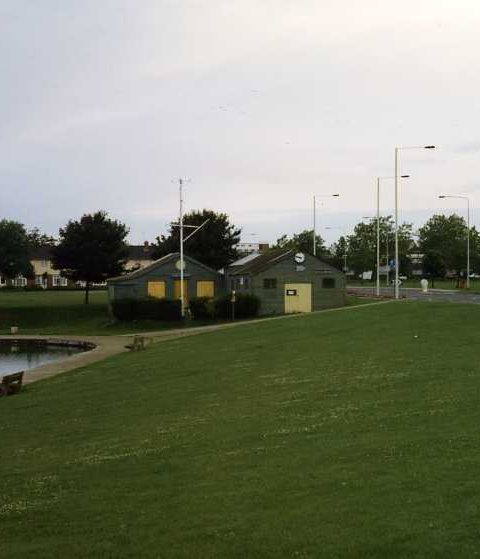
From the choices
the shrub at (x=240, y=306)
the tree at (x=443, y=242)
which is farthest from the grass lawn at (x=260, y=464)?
the tree at (x=443, y=242)

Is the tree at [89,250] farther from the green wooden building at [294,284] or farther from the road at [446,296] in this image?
the road at [446,296]

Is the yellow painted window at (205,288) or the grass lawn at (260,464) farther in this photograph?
the yellow painted window at (205,288)

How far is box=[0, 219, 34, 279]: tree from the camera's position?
69.3 metres

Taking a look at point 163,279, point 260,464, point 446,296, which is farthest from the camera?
point 163,279

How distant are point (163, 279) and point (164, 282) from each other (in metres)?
0.25

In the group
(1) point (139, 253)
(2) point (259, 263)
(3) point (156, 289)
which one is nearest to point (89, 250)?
(3) point (156, 289)

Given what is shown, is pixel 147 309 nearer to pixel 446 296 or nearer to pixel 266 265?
pixel 266 265

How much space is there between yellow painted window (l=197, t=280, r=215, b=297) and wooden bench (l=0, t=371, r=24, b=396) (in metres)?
35.2

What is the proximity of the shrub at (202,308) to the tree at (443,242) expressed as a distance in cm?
5920

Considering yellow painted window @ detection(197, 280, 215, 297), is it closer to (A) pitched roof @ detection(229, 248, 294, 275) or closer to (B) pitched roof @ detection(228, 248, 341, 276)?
(B) pitched roof @ detection(228, 248, 341, 276)

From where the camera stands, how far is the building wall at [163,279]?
53719 mm

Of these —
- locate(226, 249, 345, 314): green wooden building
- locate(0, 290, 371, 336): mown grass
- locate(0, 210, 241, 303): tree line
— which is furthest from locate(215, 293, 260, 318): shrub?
locate(0, 210, 241, 303): tree line

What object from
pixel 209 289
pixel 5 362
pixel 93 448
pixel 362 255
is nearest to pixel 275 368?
pixel 93 448

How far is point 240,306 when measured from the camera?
164 feet
